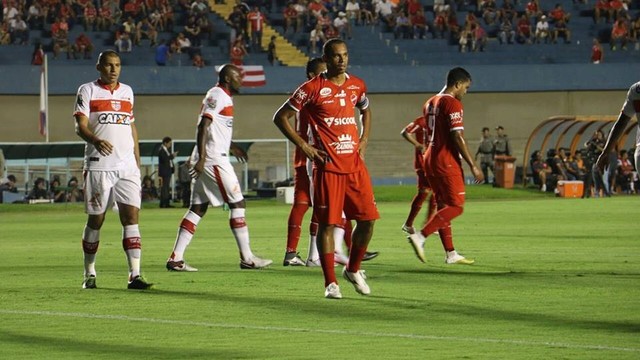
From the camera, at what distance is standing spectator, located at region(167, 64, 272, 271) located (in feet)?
51.7

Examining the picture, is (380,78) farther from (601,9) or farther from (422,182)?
(422,182)

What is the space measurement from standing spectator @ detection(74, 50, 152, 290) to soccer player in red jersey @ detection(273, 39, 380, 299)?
193 centimetres

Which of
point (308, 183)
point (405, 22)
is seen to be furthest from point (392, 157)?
point (308, 183)

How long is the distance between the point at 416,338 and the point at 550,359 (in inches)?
53.4

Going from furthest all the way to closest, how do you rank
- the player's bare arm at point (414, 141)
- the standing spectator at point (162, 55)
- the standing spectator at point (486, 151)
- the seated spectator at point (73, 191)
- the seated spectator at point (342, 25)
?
the seated spectator at point (342, 25) → the standing spectator at point (162, 55) → the standing spectator at point (486, 151) → the seated spectator at point (73, 191) → the player's bare arm at point (414, 141)

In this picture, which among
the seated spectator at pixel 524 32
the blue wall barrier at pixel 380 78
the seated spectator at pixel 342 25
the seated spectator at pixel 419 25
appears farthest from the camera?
the seated spectator at pixel 524 32

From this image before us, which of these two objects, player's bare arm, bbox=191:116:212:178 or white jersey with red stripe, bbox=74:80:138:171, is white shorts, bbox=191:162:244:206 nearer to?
player's bare arm, bbox=191:116:212:178

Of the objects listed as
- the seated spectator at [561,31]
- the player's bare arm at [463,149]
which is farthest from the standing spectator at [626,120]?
the seated spectator at [561,31]

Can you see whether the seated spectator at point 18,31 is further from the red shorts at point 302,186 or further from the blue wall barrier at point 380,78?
the red shorts at point 302,186

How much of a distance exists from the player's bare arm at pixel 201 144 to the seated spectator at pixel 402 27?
40337mm

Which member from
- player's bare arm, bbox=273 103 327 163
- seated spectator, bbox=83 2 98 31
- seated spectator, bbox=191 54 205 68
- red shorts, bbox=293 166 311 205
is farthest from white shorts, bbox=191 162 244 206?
seated spectator, bbox=83 2 98 31

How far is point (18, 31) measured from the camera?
52.2m

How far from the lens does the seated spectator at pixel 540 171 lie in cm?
4566

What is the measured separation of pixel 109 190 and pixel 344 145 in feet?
8.60
